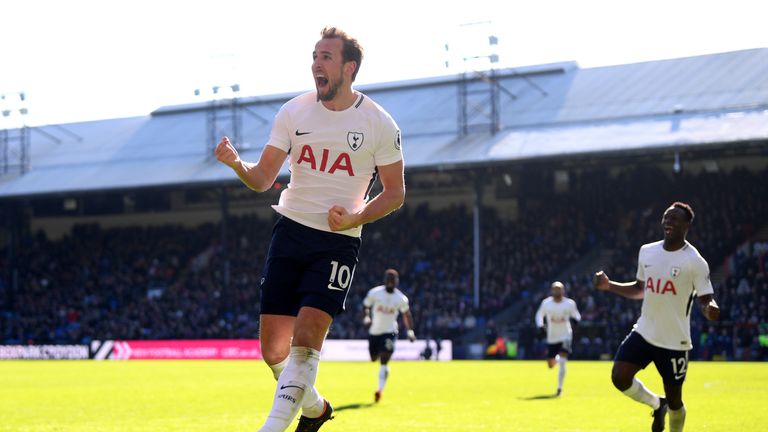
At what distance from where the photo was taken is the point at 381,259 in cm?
4997

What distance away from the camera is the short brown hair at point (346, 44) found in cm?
774

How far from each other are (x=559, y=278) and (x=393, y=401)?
2731 cm

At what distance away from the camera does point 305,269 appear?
7871 mm

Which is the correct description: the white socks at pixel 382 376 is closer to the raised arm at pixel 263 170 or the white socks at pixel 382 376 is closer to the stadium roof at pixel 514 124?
the raised arm at pixel 263 170

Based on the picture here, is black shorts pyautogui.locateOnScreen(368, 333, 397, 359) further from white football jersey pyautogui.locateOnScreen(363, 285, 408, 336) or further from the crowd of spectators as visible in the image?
the crowd of spectators

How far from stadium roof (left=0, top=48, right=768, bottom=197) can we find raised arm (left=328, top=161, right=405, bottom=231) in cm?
3353

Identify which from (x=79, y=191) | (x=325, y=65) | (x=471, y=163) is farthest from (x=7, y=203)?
(x=325, y=65)

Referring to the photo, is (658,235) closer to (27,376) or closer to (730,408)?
(27,376)

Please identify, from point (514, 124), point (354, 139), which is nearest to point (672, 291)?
point (354, 139)

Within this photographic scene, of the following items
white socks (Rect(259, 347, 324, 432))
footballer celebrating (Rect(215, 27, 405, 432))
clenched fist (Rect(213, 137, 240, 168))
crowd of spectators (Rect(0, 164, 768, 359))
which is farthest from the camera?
crowd of spectators (Rect(0, 164, 768, 359))

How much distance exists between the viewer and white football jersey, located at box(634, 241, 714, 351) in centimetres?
1120

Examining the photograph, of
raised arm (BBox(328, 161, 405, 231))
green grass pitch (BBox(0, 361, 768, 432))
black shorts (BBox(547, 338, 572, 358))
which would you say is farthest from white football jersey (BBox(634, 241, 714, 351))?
black shorts (BBox(547, 338, 572, 358))

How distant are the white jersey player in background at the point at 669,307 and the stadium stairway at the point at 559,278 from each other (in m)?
30.6

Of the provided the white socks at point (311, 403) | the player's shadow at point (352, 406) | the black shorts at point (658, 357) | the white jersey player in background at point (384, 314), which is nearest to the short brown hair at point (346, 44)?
the white socks at point (311, 403)
